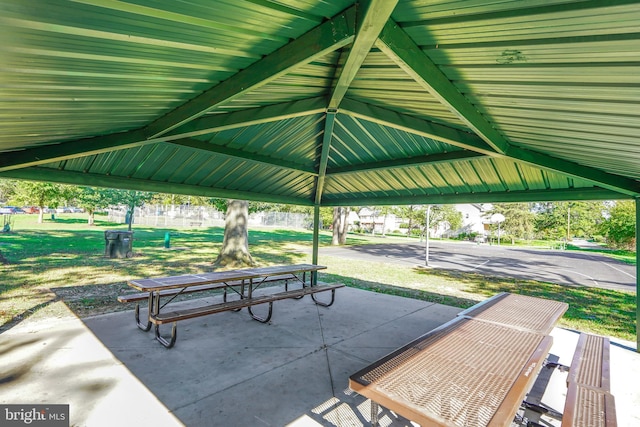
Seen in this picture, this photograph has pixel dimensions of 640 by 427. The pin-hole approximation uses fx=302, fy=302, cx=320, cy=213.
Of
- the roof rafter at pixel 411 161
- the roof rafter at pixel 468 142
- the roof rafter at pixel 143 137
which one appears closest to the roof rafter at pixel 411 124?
the roof rafter at pixel 468 142

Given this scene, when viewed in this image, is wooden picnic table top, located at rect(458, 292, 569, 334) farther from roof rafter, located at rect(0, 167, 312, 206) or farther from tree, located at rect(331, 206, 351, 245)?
tree, located at rect(331, 206, 351, 245)

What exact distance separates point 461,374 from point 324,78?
3.04 meters

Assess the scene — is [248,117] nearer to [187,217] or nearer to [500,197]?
[500,197]

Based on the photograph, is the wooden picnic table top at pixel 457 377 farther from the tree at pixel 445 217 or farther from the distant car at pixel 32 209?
the distant car at pixel 32 209

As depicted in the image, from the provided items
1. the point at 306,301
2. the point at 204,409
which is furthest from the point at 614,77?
the point at 306,301

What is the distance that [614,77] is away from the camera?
1971 mm

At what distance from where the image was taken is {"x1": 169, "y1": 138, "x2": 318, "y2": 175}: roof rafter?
14.9 feet

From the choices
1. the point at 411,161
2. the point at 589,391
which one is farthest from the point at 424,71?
the point at 411,161

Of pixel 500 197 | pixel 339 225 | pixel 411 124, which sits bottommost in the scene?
pixel 339 225

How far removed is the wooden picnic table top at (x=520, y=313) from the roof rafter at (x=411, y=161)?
2241 millimetres

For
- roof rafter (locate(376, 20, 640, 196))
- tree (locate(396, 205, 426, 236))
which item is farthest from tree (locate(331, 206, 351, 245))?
roof rafter (locate(376, 20, 640, 196))

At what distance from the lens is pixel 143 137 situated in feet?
12.0

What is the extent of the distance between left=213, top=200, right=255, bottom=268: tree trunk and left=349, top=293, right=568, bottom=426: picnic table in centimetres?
961

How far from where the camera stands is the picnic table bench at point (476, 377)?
72.9 inches
